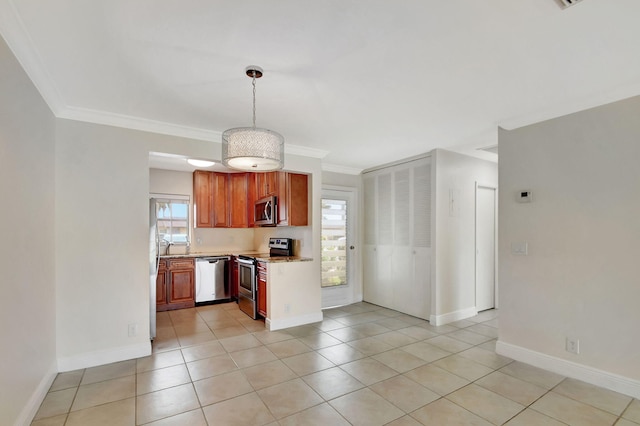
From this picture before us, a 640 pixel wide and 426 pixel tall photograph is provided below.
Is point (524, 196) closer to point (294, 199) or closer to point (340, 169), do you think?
point (294, 199)

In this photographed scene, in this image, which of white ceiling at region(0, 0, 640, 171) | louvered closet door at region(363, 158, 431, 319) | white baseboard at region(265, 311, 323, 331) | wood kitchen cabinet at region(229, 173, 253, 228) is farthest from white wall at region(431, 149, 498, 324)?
wood kitchen cabinet at region(229, 173, 253, 228)

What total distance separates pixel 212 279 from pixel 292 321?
2049mm

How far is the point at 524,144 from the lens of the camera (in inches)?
125

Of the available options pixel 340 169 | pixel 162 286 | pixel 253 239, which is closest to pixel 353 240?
pixel 340 169

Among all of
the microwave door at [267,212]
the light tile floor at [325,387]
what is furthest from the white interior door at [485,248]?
the microwave door at [267,212]

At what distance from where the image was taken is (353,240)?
5.57 metres

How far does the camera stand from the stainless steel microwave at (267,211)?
4.88 meters

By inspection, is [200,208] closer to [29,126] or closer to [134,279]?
[134,279]

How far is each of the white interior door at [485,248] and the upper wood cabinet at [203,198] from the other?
482 cm

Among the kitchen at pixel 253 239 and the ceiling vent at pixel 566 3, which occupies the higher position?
the ceiling vent at pixel 566 3

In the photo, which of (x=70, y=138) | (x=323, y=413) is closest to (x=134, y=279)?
(x=70, y=138)

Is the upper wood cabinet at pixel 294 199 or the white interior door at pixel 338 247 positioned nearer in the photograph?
the upper wood cabinet at pixel 294 199

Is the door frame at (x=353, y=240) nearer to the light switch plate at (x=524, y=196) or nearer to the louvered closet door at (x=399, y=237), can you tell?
the louvered closet door at (x=399, y=237)

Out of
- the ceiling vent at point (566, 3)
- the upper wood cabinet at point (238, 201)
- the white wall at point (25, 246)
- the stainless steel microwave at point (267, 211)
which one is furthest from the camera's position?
the upper wood cabinet at point (238, 201)
